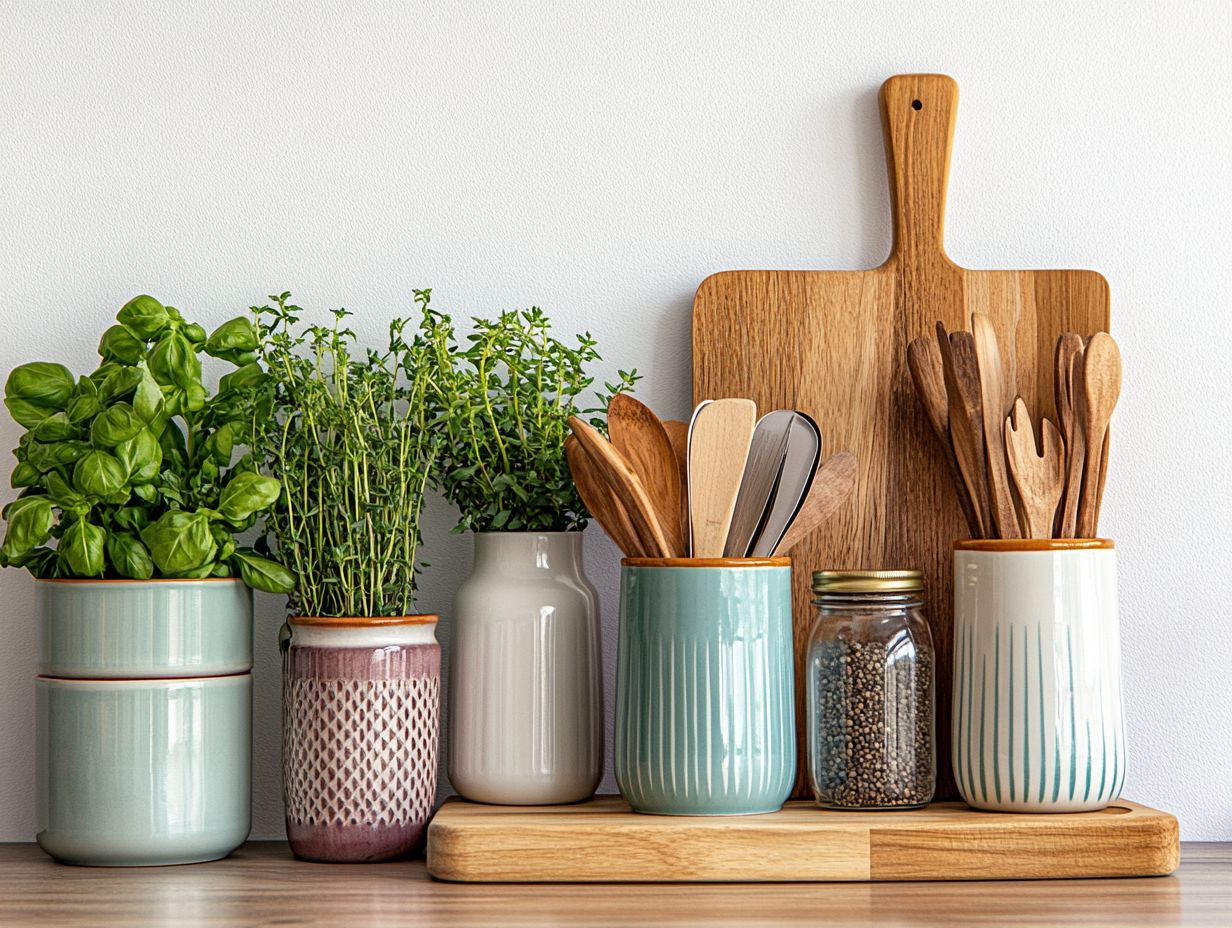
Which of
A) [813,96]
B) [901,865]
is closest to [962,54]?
[813,96]

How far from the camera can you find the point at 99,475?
2.78 feet

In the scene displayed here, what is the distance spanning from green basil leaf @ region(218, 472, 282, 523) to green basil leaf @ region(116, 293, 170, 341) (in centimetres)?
14

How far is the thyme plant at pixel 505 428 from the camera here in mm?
946

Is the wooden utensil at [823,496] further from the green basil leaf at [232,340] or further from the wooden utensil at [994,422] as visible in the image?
the green basil leaf at [232,340]

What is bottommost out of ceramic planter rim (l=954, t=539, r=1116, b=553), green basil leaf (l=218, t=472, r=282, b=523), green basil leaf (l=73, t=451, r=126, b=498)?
ceramic planter rim (l=954, t=539, r=1116, b=553)

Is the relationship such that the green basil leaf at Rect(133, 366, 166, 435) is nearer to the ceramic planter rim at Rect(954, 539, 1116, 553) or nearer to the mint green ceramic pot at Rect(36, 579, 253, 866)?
the mint green ceramic pot at Rect(36, 579, 253, 866)

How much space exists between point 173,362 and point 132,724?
0.83 feet

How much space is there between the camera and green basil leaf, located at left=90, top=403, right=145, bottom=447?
33.8 inches

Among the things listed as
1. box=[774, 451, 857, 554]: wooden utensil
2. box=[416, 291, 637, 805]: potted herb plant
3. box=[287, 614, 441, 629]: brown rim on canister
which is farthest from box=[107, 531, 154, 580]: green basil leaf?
box=[774, 451, 857, 554]: wooden utensil

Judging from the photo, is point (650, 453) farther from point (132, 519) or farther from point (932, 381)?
point (132, 519)

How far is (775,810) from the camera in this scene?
89 centimetres

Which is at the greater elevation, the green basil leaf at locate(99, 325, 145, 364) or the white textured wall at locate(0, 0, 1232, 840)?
the white textured wall at locate(0, 0, 1232, 840)

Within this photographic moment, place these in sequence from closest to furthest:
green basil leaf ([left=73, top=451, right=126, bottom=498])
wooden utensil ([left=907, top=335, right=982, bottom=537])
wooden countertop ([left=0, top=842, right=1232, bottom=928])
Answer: wooden countertop ([left=0, top=842, right=1232, bottom=928])
green basil leaf ([left=73, top=451, right=126, bottom=498])
wooden utensil ([left=907, top=335, right=982, bottom=537])

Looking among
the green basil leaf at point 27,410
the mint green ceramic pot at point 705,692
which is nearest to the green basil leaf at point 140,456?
the green basil leaf at point 27,410
